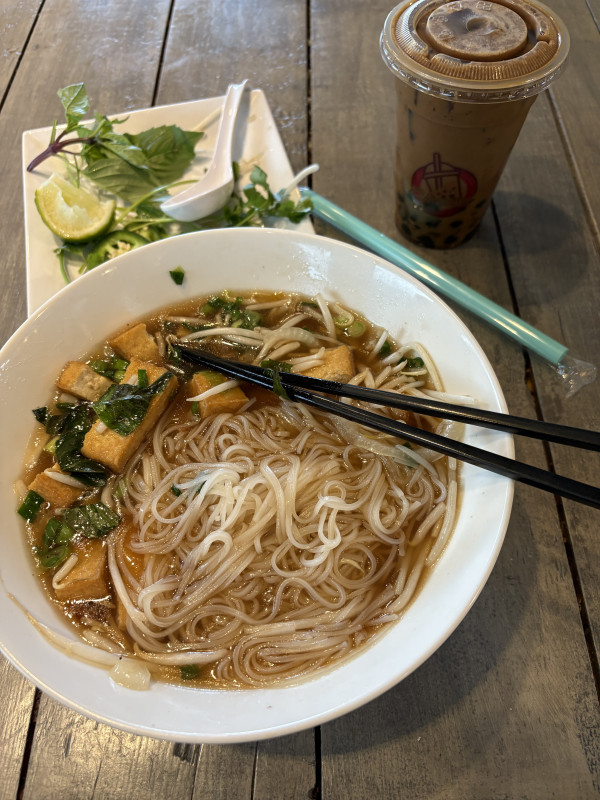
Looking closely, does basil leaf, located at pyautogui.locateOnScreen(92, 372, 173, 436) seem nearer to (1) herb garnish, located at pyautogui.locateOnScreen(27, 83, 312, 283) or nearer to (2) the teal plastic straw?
(1) herb garnish, located at pyautogui.locateOnScreen(27, 83, 312, 283)

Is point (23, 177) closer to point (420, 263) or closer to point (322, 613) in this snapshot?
point (420, 263)

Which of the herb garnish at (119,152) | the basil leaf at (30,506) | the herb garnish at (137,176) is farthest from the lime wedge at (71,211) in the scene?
the basil leaf at (30,506)

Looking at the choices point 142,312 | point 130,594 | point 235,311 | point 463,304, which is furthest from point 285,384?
point 463,304

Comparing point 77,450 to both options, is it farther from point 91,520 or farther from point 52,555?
point 52,555

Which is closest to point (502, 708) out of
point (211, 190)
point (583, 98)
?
point (211, 190)

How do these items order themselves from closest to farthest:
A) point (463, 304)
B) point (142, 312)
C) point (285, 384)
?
point (285, 384) < point (142, 312) < point (463, 304)

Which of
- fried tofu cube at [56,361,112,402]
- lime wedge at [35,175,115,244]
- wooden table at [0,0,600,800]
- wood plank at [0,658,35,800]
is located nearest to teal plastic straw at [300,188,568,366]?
wooden table at [0,0,600,800]

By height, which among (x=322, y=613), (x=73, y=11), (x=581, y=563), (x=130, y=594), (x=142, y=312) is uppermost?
(x=73, y=11)
